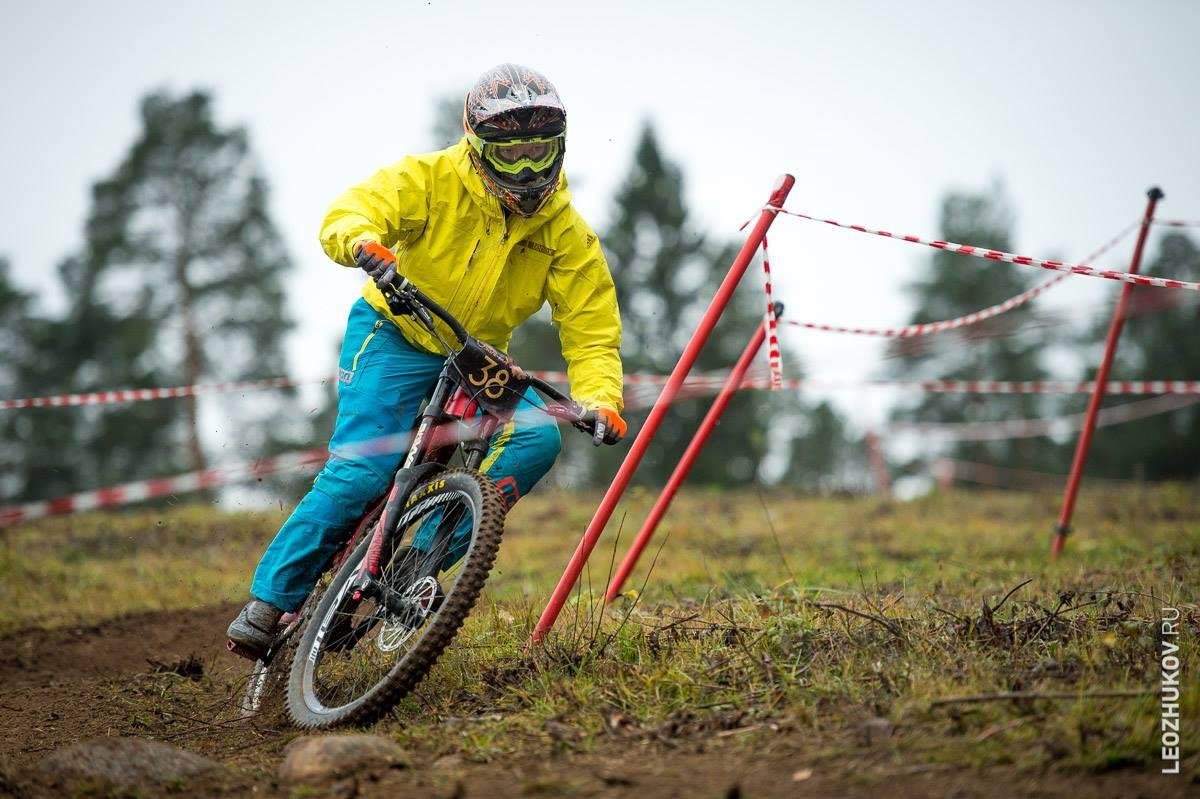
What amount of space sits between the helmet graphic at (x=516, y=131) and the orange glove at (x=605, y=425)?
2.85 feet

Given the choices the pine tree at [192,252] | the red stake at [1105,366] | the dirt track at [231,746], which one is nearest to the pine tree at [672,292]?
the pine tree at [192,252]

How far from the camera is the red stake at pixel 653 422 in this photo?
4.28 m

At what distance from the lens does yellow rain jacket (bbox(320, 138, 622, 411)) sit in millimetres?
4285

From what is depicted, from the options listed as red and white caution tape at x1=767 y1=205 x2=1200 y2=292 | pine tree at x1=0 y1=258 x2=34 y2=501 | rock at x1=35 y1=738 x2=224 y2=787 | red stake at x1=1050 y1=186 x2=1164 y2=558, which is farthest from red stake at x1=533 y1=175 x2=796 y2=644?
pine tree at x1=0 y1=258 x2=34 y2=501

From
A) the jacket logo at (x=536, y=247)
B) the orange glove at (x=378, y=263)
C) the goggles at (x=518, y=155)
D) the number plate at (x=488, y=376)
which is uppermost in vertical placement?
the goggles at (x=518, y=155)

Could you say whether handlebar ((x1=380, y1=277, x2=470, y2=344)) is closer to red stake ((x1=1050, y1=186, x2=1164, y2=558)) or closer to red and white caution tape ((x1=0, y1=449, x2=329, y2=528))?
red and white caution tape ((x1=0, y1=449, x2=329, y2=528))

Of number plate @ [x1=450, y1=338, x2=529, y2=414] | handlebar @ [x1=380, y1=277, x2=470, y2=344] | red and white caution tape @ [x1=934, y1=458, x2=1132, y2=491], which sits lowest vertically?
red and white caution tape @ [x1=934, y1=458, x2=1132, y2=491]

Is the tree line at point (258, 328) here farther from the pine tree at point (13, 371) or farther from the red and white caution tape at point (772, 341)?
the red and white caution tape at point (772, 341)

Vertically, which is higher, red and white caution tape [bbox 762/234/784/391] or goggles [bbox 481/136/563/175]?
goggles [bbox 481/136/563/175]

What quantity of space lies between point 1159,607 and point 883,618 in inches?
50.0

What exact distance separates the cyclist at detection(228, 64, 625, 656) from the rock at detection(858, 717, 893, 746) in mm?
1509

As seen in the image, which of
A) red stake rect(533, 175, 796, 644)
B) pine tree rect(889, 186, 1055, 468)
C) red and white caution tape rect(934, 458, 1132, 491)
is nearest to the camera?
red stake rect(533, 175, 796, 644)

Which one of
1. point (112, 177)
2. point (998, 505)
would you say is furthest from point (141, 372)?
point (998, 505)

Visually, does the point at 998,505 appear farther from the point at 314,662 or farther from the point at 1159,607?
the point at 314,662
